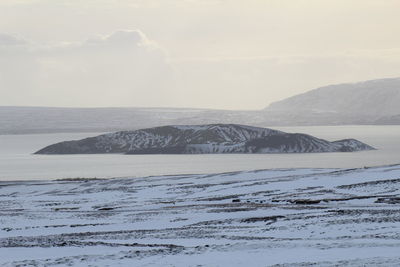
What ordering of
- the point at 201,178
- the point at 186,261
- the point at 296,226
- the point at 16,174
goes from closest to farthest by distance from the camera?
the point at 186,261
the point at 296,226
the point at 201,178
the point at 16,174

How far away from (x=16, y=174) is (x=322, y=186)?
73.1 m

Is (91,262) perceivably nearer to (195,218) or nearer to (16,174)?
(195,218)

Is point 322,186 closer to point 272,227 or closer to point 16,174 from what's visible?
point 272,227

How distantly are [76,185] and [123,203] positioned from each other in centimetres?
2895

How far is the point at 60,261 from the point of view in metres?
30.1

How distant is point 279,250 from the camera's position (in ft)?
104

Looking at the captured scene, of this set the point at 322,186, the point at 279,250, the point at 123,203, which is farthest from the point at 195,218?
the point at 322,186

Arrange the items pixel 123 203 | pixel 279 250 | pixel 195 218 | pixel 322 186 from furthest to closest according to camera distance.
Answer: pixel 322 186 < pixel 123 203 < pixel 195 218 < pixel 279 250

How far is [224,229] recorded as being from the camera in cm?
4078

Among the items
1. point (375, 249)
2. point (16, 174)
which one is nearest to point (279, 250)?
point (375, 249)

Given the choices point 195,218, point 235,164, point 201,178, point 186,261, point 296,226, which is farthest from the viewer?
point 235,164

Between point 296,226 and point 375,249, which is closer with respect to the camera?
point 375,249

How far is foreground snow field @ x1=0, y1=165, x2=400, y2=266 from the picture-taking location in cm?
3017

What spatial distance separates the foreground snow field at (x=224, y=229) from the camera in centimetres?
3017
